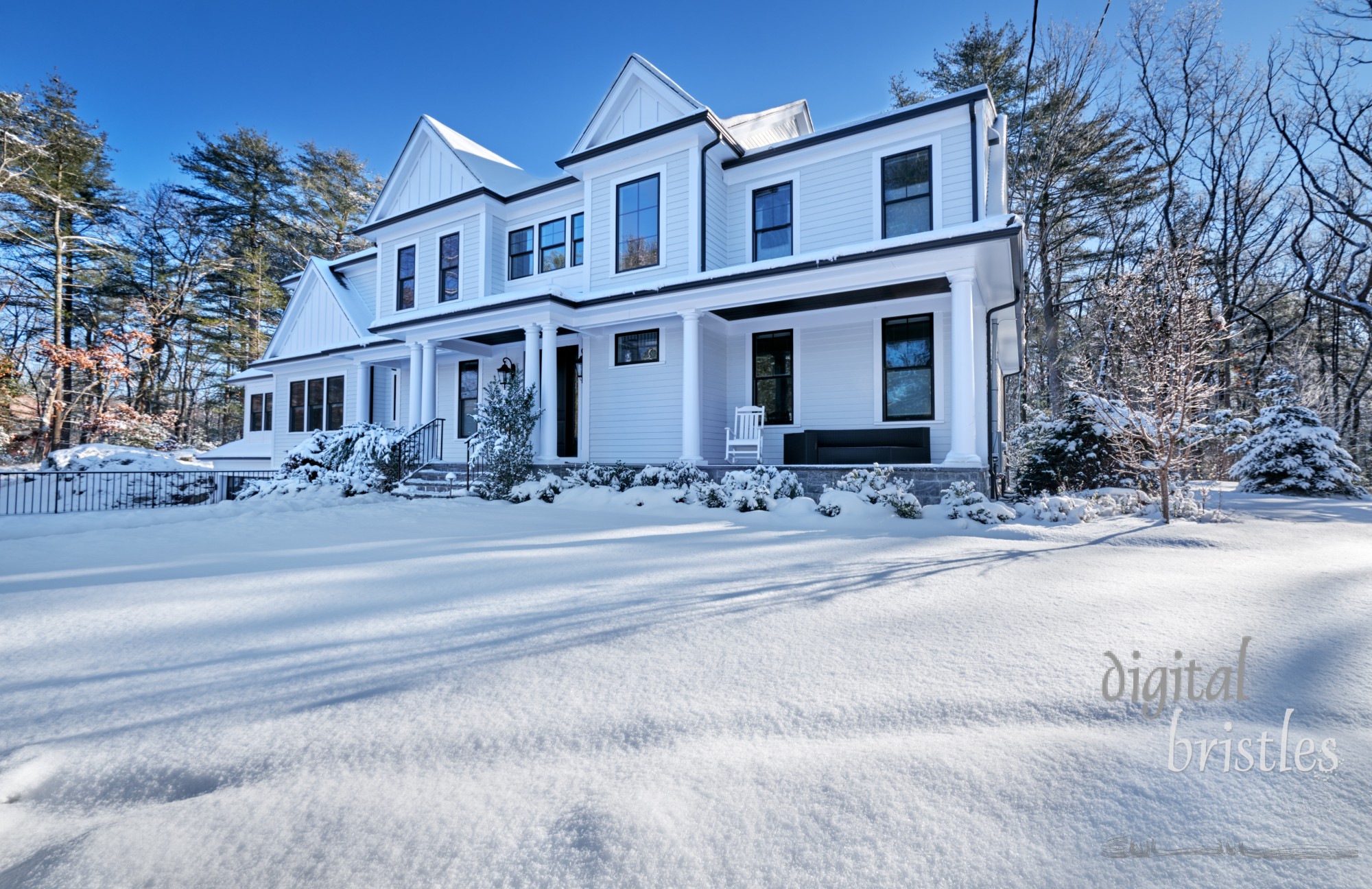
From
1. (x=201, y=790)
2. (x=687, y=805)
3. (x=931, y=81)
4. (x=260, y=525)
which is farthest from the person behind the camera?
(x=931, y=81)

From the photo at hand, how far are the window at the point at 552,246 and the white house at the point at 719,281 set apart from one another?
→ 0.05m

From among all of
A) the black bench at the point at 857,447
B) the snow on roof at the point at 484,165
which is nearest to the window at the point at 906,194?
the black bench at the point at 857,447

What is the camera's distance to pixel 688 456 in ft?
31.7

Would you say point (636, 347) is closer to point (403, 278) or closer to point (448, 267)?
point (448, 267)

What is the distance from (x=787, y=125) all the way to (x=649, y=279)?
16.9 feet

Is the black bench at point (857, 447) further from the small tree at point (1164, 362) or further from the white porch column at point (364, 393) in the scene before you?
the white porch column at point (364, 393)

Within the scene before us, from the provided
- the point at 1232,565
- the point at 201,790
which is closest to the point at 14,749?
the point at 201,790

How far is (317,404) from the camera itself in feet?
53.1

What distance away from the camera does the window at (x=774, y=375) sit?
425 inches

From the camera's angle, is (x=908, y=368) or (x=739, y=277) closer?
(x=739, y=277)

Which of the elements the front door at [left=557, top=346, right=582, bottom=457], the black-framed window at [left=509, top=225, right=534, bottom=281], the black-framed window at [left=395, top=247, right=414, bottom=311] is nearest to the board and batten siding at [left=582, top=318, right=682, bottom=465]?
the front door at [left=557, top=346, right=582, bottom=457]

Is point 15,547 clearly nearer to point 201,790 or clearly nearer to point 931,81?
point 201,790

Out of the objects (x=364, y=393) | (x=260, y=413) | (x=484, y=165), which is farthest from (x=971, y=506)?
(x=260, y=413)
